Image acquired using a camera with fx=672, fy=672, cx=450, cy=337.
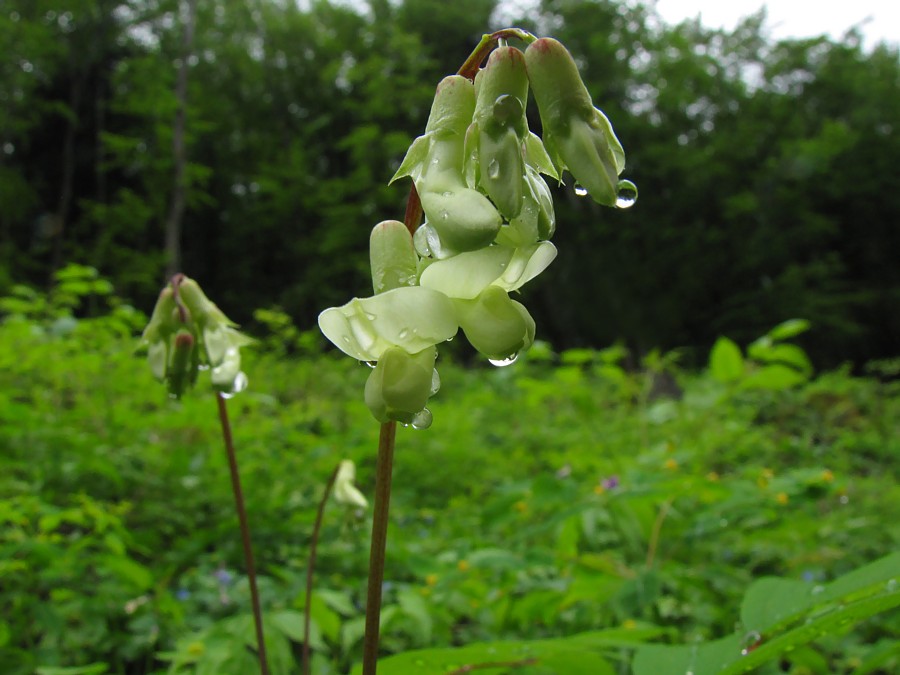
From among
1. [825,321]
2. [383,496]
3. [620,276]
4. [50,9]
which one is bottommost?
[383,496]

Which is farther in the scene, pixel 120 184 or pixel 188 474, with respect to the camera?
pixel 120 184

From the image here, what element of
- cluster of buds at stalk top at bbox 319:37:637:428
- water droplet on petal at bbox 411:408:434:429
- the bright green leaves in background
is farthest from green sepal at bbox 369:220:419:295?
the bright green leaves in background

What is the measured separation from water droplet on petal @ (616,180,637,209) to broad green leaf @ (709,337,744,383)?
5.98ft

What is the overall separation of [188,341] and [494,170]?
0.76 meters

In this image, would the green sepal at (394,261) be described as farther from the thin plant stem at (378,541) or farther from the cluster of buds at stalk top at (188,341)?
the cluster of buds at stalk top at (188,341)

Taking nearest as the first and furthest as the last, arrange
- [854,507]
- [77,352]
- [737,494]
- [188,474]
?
[737,494], [188,474], [854,507], [77,352]

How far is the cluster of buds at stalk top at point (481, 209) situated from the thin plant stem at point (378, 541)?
2.2 inches

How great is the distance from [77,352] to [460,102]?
3.35 meters

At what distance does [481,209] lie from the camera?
0.49 meters

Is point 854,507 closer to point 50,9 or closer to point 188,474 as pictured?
point 188,474

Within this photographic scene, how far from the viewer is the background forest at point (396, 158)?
1614 centimetres

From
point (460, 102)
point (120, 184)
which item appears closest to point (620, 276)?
point (120, 184)

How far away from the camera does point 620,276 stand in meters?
17.4

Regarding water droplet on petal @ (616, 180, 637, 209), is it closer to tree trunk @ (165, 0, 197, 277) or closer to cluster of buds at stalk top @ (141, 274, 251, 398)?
cluster of buds at stalk top @ (141, 274, 251, 398)
